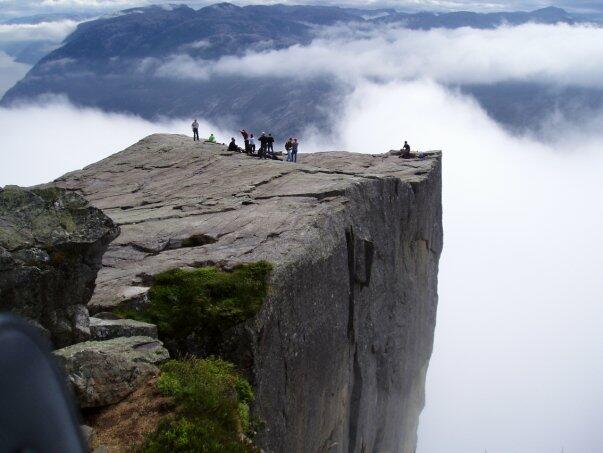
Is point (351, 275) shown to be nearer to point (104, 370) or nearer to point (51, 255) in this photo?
point (51, 255)

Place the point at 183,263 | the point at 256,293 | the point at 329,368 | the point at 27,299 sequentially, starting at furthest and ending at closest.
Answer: the point at 329,368
the point at 183,263
the point at 256,293
the point at 27,299

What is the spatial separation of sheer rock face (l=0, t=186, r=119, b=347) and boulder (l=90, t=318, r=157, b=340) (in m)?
0.54

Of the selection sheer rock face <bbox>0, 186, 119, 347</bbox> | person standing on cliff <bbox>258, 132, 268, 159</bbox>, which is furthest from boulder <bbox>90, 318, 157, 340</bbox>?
person standing on cliff <bbox>258, 132, 268, 159</bbox>

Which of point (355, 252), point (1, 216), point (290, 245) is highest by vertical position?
point (1, 216)

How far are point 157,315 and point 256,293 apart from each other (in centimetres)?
333

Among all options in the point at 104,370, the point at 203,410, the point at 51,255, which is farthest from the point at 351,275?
the point at 104,370

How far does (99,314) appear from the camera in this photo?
59.4 ft

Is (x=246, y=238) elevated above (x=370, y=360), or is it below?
above

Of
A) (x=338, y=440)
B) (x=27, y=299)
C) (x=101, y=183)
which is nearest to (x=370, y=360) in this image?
(x=338, y=440)

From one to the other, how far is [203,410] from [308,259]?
33.6ft

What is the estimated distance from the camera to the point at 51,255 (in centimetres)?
1445

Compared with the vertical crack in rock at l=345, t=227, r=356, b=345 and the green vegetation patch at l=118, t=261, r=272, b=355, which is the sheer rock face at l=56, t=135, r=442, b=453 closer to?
the vertical crack in rock at l=345, t=227, r=356, b=345

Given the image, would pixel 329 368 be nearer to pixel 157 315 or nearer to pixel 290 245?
pixel 290 245

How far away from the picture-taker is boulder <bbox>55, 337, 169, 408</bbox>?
1257 centimetres
